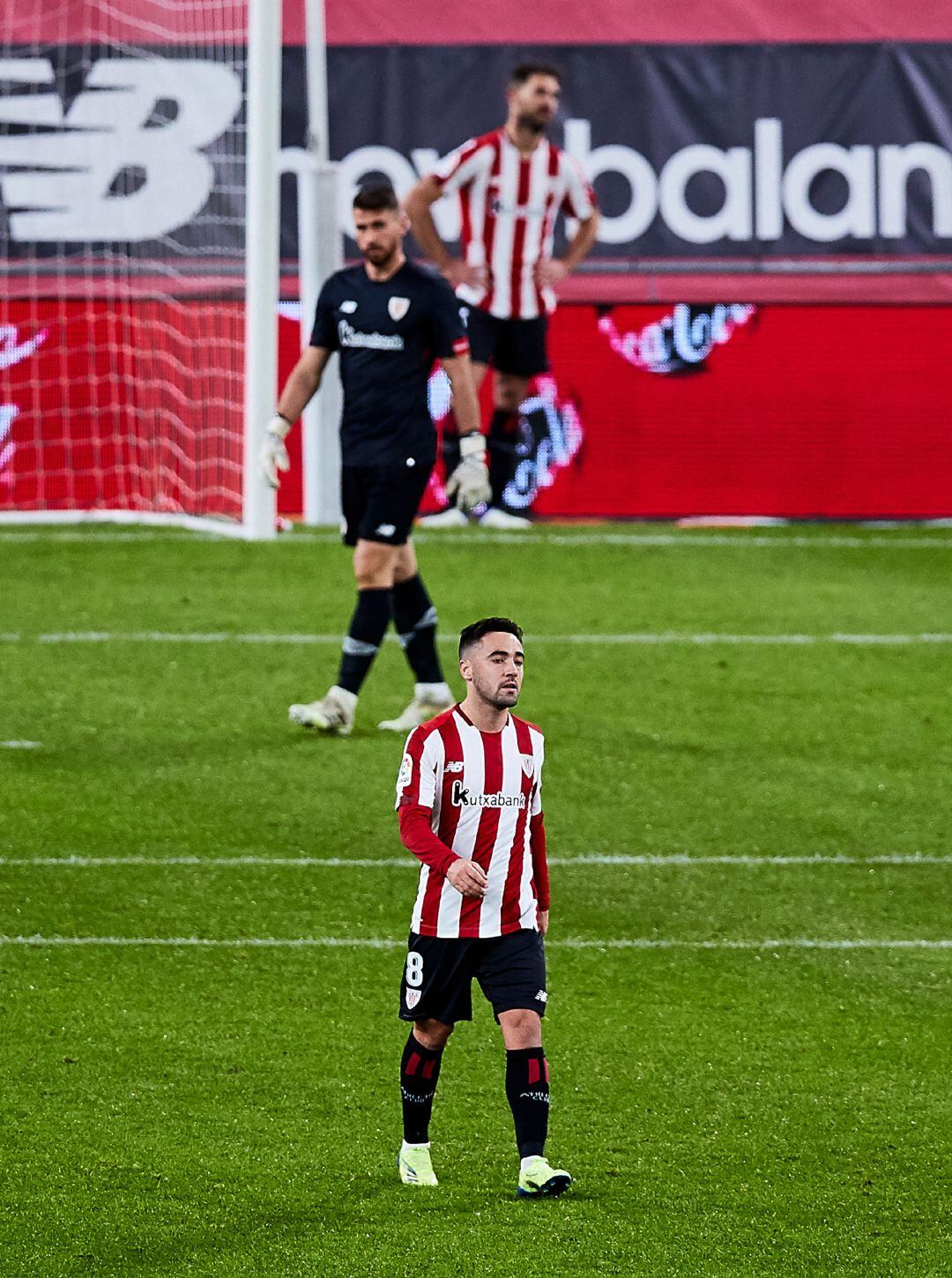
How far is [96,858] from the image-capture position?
809 cm

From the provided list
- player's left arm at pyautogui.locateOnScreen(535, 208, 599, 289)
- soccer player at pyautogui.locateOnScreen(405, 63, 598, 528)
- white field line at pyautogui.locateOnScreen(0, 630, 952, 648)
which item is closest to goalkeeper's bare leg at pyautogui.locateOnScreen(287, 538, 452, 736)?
white field line at pyautogui.locateOnScreen(0, 630, 952, 648)

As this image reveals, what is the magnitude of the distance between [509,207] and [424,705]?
17.8 feet

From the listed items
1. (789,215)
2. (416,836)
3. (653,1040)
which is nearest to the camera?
(416,836)

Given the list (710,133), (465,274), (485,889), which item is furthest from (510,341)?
(485,889)

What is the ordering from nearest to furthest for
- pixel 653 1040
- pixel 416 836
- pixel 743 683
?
1. pixel 416 836
2. pixel 653 1040
3. pixel 743 683

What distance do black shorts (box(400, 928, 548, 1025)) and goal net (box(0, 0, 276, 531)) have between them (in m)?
9.45

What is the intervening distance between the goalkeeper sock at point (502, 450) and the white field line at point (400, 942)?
25.0 ft

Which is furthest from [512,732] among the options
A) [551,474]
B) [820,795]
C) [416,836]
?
[551,474]

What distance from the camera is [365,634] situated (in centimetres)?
958

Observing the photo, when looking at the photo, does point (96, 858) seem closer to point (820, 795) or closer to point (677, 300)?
point (820, 795)

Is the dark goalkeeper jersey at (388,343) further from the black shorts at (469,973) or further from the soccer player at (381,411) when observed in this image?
the black shorts at (469,973)

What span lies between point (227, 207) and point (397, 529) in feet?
20.2

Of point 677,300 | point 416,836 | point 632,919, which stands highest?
point 677,300

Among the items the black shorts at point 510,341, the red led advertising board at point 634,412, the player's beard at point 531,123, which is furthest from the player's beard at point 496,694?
the red led advertising board at point 634,412
